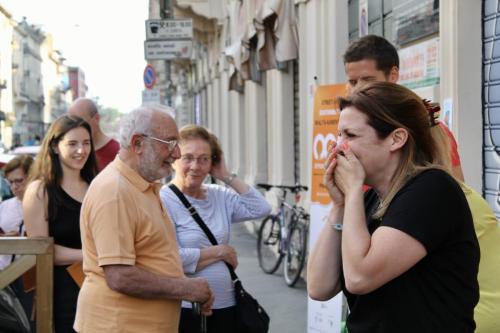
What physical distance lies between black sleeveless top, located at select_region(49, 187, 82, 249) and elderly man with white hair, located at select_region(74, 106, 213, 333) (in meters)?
0.94

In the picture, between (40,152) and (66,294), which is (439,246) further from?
(40,152)

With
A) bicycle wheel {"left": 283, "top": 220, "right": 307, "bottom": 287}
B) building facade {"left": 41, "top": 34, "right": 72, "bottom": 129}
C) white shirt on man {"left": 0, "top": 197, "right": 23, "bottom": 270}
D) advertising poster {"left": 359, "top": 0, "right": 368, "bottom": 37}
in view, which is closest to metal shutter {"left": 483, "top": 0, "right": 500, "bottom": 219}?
advertising poster {"left": 359, "top": 0, "right": 368, "bottom": 37}

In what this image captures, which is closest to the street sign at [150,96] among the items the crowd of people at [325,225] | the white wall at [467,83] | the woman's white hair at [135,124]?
the crowd of people at [325,225]

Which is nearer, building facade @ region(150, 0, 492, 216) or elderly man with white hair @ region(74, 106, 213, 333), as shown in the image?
elderly man with white hair @ region(74, 106, 213, 333)

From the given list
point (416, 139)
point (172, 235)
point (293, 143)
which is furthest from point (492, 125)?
point (293, 143)

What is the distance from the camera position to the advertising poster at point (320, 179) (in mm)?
5359

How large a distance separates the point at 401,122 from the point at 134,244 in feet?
4.30

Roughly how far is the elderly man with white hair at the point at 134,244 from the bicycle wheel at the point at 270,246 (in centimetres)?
657

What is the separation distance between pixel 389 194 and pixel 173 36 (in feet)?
36.9

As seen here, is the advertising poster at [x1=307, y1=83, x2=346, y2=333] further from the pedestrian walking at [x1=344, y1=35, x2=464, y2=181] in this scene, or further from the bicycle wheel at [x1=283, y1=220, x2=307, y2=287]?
the bicycle wheel at [x1=283, y1=220, x2=307, y2=287]

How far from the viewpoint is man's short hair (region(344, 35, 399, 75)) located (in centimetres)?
330

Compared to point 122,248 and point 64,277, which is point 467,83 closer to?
point 64,277

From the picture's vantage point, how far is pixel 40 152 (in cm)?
430

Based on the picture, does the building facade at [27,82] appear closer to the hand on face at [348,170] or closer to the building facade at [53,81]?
the building facade at [53,81]
